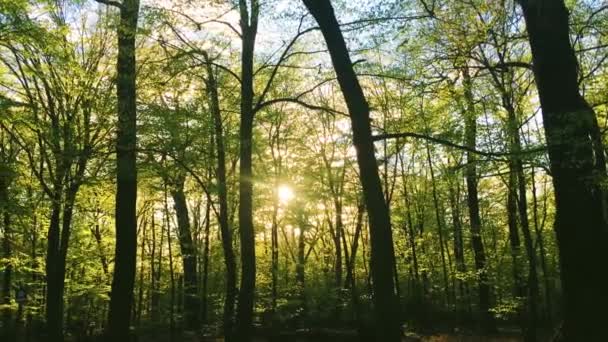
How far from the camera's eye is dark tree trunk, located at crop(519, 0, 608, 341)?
234 inches

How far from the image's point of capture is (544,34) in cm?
673

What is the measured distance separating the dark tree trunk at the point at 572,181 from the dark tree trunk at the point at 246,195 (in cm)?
563

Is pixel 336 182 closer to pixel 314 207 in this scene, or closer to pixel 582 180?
pixel 314 207

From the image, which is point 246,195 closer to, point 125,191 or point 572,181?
point 125,191

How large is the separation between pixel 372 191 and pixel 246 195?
164 inches

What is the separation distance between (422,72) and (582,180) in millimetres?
4484

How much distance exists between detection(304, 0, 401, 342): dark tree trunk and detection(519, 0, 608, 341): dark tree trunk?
2431 millimetres

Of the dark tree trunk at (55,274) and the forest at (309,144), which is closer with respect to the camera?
the forest at (309,144)

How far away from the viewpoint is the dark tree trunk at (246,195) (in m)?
9.14

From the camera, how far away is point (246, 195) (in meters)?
9.69

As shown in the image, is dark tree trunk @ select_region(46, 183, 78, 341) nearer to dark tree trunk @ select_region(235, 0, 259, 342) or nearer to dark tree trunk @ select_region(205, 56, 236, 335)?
dark tree trunk @ select_region(205, 56, 236, 335)

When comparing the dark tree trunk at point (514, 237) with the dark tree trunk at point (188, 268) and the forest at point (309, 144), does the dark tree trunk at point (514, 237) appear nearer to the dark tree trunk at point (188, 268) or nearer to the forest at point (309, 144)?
the forest at point (309, 144)

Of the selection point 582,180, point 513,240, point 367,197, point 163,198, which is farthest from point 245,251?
point 163,198

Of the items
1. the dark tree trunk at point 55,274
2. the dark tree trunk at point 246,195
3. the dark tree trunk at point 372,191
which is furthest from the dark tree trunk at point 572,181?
the dark tree trunk at point 55,274
